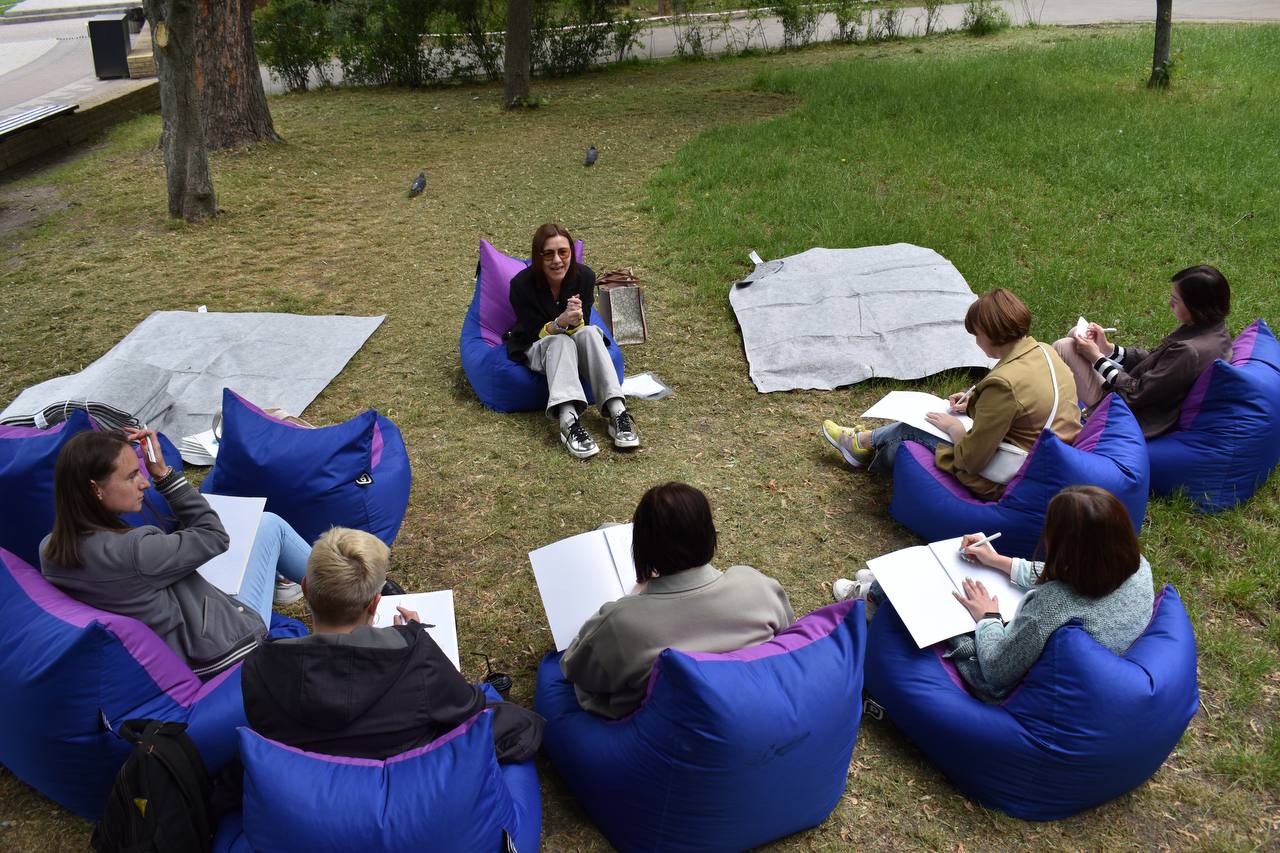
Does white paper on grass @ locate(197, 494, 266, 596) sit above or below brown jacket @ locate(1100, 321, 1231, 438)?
below

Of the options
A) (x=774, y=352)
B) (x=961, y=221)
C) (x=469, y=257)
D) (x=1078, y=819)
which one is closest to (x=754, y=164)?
(x=961, y=221)

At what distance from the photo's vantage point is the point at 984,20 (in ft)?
48.9

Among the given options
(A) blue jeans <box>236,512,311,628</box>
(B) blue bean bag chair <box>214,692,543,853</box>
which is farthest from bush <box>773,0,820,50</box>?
(B) blue bean bag chair <box>214,692,543,853</box>

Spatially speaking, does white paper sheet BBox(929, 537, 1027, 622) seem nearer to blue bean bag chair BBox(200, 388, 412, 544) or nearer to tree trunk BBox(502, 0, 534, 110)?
blue bean bag chair BBox(200, 388, 412, 544)

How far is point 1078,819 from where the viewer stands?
109 inches

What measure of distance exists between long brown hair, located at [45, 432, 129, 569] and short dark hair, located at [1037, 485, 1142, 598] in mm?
2629

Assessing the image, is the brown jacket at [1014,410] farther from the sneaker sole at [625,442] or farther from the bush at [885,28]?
the bush at [885,28]

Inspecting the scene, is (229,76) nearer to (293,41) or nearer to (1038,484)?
(293,41)

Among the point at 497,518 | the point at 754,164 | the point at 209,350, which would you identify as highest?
the point at 754,164

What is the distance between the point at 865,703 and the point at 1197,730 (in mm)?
1067

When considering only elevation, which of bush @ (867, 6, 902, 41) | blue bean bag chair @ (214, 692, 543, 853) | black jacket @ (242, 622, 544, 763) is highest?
bush @ (867, 6, 902, 41)

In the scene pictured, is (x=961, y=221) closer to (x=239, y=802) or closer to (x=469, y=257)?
(x=469, y=257)

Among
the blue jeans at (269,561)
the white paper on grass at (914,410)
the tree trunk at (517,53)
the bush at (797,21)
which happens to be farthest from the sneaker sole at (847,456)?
the bush at (797,21)

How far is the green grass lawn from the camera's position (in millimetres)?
3135
